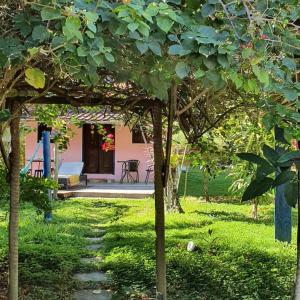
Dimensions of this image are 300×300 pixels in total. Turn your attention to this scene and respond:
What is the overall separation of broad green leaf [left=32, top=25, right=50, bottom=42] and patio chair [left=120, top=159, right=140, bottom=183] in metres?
16.2

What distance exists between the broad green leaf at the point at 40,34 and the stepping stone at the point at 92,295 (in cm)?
→ 414

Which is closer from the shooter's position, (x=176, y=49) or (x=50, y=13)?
(x=50, y=13)

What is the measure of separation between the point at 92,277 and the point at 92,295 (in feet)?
2.59

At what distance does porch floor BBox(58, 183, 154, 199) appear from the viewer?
15.4 meters

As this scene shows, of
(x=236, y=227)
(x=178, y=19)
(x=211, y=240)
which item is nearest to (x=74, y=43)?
(x=178, y=19)

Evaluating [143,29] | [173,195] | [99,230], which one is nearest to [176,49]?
[143,29]

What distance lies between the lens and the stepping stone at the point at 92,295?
561 cm

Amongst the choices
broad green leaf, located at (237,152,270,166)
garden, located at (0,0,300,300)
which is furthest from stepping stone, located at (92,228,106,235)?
broad green leaf, located at (237,152,270,166)

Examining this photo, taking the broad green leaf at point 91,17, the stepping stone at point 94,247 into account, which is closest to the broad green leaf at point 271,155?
the broad green leaf at point 91,17

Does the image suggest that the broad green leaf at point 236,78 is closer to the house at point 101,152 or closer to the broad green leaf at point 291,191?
the broad green leaf at point 291,191

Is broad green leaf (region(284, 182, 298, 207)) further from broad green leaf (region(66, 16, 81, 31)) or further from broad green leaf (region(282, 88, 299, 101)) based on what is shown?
broad green leaf (region(66, 16, 81, 31))

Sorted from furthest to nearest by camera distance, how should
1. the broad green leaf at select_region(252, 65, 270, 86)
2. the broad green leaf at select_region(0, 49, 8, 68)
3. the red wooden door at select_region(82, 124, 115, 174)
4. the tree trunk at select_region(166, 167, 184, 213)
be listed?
the red wooden door at select_region(82, 124, 115, 174) → the tree trunk at select_region(166, 167, 184, 213) → the broad green leaf at select_region(252, 65, 270, 86) → the broad green leaf at select_region(0, 49, 8, 68)

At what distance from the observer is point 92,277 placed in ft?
21.3

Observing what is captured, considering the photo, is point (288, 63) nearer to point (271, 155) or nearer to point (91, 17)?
point (271, 155)
